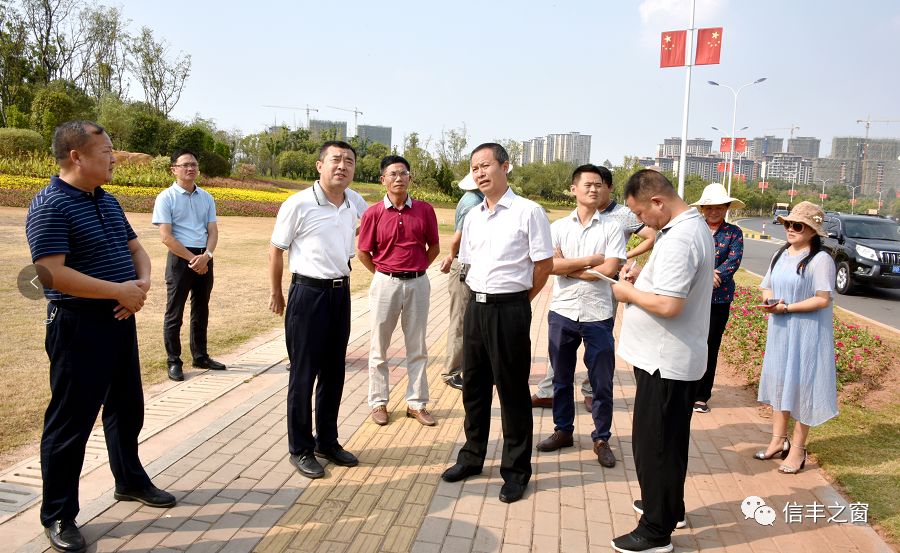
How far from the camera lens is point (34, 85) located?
130 feet

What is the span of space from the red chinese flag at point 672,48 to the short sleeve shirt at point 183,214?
1507 centimetres

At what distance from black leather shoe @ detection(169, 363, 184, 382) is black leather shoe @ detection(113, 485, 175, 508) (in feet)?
7.47

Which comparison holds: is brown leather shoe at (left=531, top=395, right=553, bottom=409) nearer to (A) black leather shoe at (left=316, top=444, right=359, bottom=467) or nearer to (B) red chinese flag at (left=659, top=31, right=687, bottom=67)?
(A) black leather shoe at (left=316, top=444, right=359, bottom=467)

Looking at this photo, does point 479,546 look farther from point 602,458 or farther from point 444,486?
point 602,458

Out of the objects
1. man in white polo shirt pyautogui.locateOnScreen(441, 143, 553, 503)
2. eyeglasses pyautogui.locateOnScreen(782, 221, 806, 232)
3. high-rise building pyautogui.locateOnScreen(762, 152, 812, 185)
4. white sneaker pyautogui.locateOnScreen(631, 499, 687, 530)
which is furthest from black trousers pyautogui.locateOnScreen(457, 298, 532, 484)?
high-rise building pyautogui.locateOnScreen(762, 152, 812, 185)

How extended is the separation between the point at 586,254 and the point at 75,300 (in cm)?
313

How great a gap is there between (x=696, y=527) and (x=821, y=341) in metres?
1.57

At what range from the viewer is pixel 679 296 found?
111 inches

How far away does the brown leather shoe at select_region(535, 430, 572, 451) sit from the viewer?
170 inches

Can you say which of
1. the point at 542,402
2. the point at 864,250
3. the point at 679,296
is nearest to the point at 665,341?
the point at 679,296

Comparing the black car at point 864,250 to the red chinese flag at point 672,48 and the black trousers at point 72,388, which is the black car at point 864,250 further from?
the black trousers at point 72,388

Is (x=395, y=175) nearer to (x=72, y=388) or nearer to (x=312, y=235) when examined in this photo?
(x=312, y=235)

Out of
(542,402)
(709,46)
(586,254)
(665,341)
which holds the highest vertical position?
(709,46)

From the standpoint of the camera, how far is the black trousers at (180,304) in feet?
18.8
